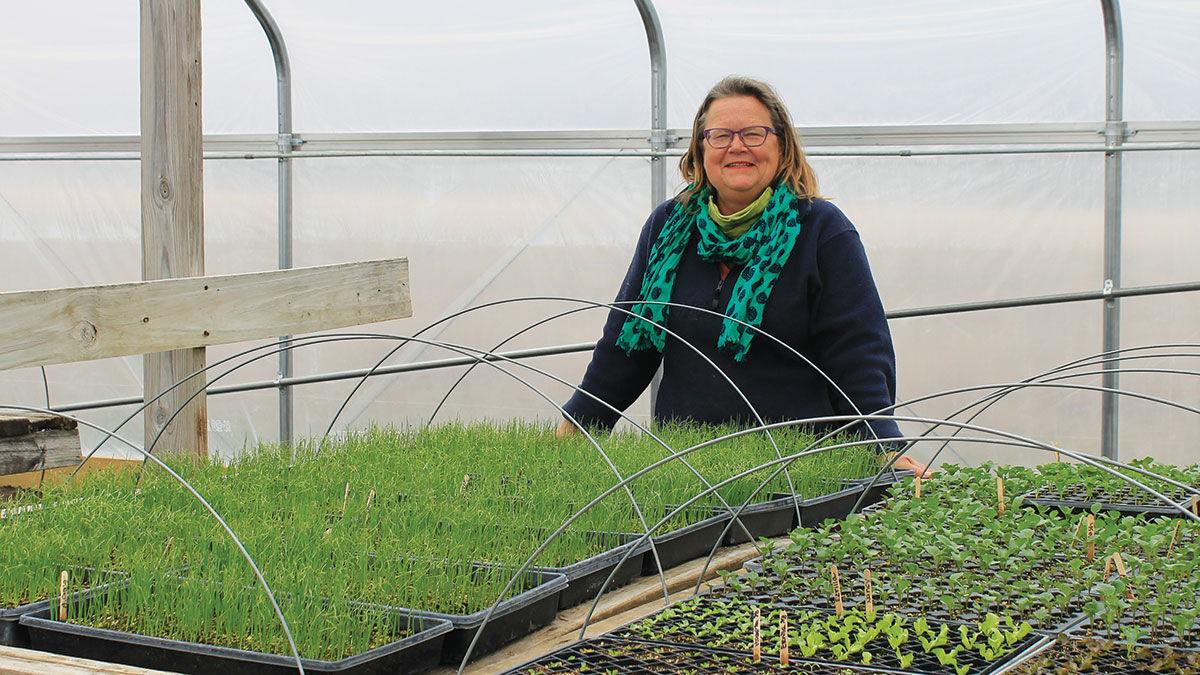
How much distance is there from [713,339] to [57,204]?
4.44 meters

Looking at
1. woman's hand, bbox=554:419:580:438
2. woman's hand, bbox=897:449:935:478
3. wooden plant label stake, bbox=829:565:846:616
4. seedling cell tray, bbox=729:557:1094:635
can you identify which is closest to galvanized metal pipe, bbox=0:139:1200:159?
woman's hand, bbox=554:419:580:438

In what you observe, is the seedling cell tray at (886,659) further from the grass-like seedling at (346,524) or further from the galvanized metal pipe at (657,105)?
the galvanized metal pipe at (657,105)

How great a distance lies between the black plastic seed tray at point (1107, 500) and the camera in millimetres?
2756

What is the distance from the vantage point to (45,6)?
6.43 m

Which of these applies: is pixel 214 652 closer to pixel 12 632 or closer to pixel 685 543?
pixel 12 632

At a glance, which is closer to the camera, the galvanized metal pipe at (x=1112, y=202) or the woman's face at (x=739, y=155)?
the woman's face at (x=739, y=155)

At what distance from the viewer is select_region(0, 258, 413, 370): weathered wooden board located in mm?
2406

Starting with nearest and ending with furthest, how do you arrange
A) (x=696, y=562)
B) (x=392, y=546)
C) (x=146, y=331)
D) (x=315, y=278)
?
1. (x=392, y=546)
2. (x=696, y=562)
3. (x=146, y=331)
4. (x=315, y=278)

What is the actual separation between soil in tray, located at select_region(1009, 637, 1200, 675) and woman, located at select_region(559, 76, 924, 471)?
1.35 metres

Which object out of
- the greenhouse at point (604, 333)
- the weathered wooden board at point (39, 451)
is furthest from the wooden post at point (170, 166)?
the weathered wooden board at point (39, 451)

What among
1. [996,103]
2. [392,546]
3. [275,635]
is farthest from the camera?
[996,103]

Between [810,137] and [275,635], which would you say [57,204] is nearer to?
[810,137]

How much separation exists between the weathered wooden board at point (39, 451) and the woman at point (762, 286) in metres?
1.17

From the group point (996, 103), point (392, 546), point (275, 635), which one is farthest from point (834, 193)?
point (275, 635)
